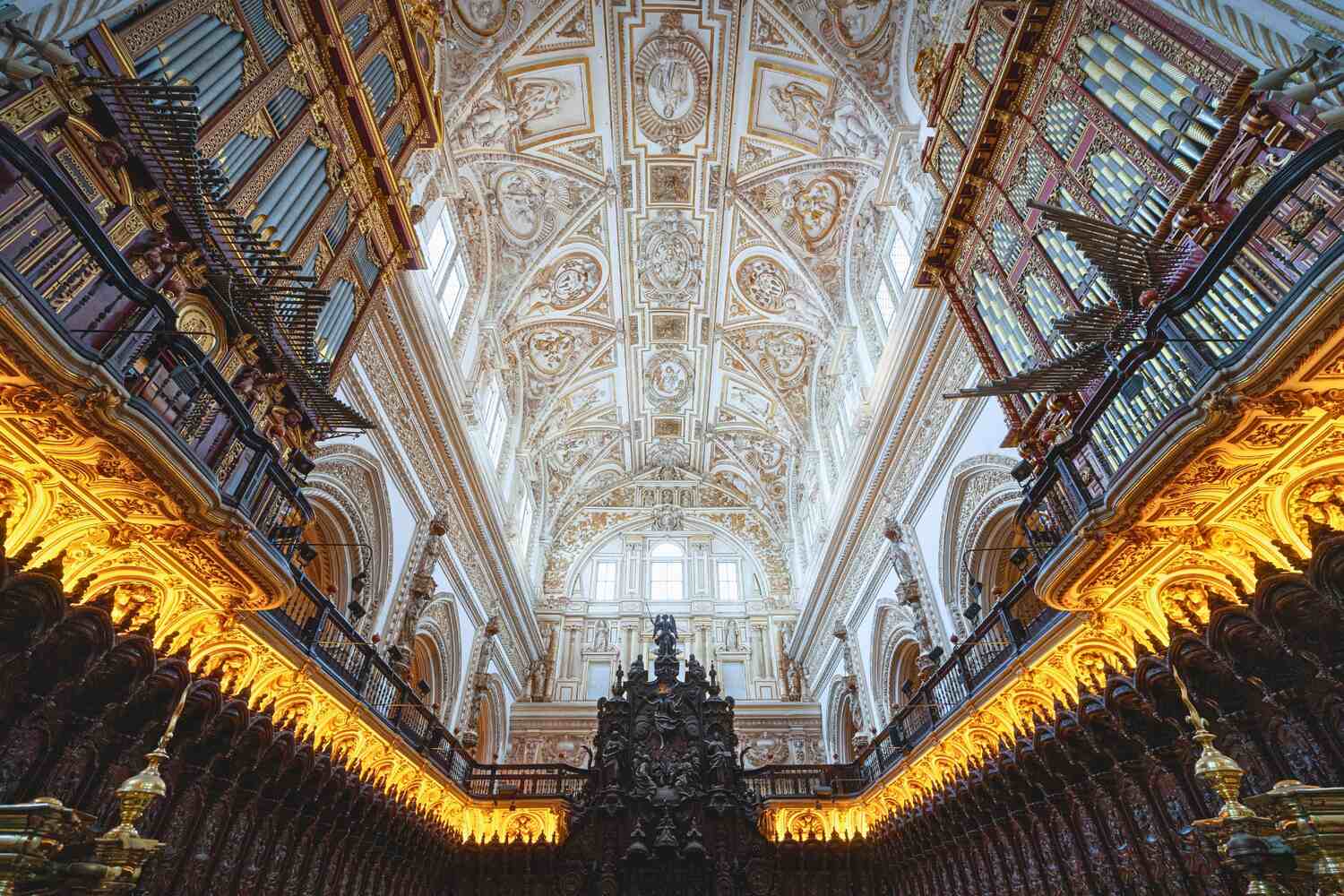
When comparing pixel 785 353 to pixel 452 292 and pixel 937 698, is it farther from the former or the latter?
pixel 937 698

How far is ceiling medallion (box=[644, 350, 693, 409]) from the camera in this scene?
23953 mm

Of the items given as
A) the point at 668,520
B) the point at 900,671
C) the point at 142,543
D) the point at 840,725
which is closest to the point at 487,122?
the point at 142,543

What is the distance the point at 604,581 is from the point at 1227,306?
75.0ft

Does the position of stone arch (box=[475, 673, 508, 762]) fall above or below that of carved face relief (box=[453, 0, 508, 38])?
below

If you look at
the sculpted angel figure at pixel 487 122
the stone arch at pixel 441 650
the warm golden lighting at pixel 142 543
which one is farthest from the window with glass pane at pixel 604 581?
the warm golden lighting at pixel 142 543

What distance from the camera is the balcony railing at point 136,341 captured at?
4.49 meters

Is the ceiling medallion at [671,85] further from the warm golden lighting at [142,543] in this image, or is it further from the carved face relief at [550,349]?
the warm golden lighting at [142,543]

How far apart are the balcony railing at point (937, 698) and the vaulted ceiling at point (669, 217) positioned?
376 inches

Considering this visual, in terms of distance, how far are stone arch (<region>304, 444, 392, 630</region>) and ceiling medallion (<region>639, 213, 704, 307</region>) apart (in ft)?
37.8

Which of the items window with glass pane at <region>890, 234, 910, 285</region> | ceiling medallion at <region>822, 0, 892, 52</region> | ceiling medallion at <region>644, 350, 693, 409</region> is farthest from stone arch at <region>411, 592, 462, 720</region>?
ceiling medallion at <region>822, 0, 892, 52</region>

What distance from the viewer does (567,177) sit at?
18.8 metres

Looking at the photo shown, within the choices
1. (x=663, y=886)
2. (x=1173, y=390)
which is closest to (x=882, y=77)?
(x=1173, y=390)

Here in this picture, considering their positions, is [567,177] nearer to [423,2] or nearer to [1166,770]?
[423,2]

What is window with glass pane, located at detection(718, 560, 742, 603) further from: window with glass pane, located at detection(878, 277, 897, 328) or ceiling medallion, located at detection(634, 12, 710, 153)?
ceiling medallion, located at detection(634, 12, 710, 153)
